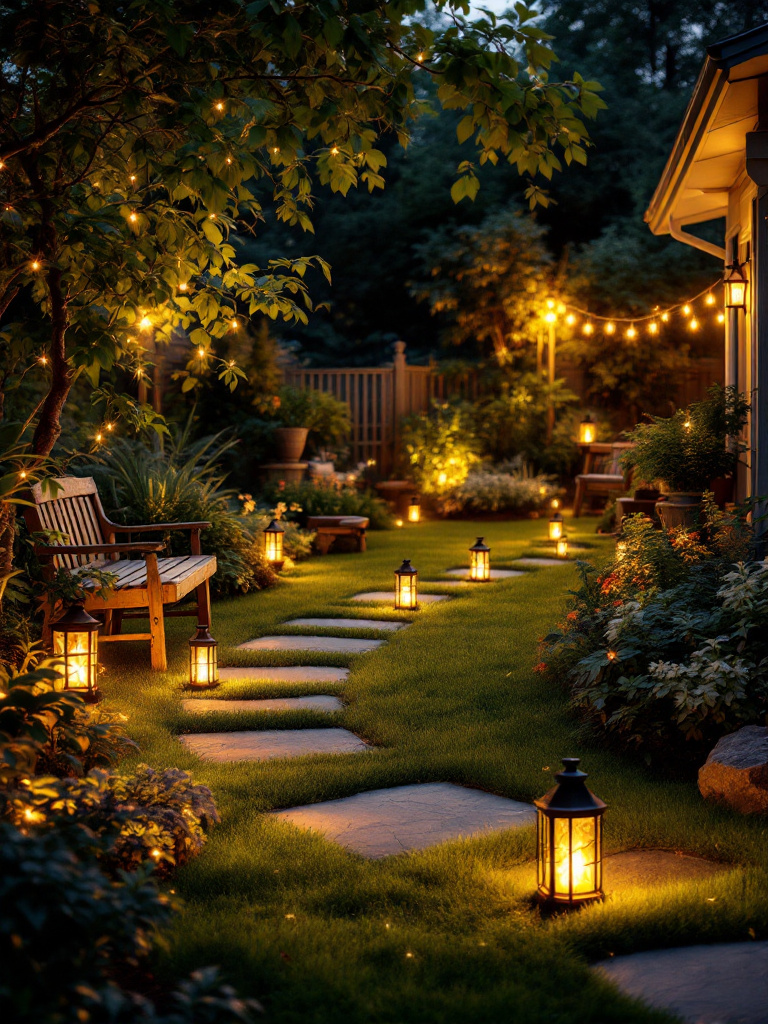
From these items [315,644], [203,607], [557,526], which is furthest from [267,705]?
[557,526]

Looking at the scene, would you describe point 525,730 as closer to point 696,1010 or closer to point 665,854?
point 665,854

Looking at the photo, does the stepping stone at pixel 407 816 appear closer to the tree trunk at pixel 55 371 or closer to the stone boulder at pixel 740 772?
the stone boulder at pixel 740 772

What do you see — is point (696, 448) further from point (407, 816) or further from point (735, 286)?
point (407, 816)

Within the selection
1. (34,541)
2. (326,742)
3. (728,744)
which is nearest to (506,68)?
(728,744)

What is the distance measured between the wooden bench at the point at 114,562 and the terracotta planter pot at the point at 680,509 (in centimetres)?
293

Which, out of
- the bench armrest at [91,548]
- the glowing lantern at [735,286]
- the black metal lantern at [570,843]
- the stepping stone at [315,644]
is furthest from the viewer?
the glowing lantern at [735,286]

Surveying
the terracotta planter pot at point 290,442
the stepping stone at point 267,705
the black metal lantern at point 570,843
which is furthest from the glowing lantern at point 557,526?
the black metal lantern at point 570,843

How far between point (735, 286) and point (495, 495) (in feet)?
22.5

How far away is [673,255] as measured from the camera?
1634cm

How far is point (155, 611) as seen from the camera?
17.6ft

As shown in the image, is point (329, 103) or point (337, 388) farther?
point (337, 388)

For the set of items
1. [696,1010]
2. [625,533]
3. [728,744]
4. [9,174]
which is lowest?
[696,1010]

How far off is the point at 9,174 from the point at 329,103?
1.42 meters

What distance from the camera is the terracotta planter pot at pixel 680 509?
636 cm
